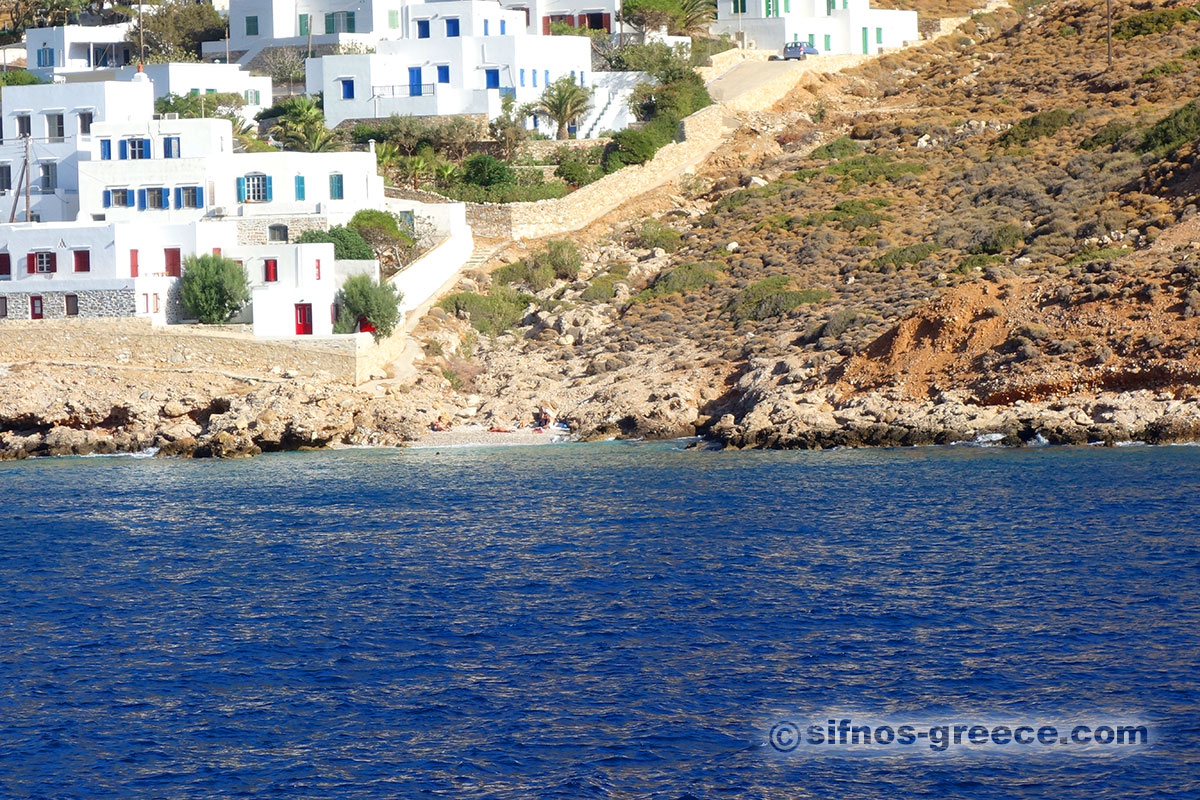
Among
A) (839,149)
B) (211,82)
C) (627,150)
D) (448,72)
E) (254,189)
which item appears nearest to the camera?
(254,189)

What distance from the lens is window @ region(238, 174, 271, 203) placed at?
214ft

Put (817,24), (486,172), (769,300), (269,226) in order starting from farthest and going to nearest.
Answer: (817,24) < (486,172) < (269,226) < (769,300)

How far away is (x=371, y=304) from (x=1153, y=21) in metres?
47.7

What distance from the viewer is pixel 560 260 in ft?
222

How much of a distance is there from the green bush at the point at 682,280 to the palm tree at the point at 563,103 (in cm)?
1274

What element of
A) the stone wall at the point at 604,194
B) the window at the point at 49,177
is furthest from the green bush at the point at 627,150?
the window at the point at 49,177

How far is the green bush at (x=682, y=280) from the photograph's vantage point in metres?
65.8

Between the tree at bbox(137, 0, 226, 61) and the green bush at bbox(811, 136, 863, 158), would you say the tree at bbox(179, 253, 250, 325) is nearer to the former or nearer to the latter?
the green bush at bbox(811, 136, 863, 158)

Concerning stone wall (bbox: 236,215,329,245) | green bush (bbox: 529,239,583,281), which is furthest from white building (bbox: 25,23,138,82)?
green bush (bbox: 529,239,583,281)

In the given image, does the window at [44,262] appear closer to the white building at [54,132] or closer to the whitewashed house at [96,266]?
the whitewashed house at [96,266]

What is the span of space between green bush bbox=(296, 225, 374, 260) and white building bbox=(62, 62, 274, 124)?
60.6ft

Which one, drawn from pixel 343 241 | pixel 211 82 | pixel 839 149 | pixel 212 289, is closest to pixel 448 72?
pixel 211 82

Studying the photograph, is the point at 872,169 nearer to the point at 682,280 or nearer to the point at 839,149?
the point at 839,149

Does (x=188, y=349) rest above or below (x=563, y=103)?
below
